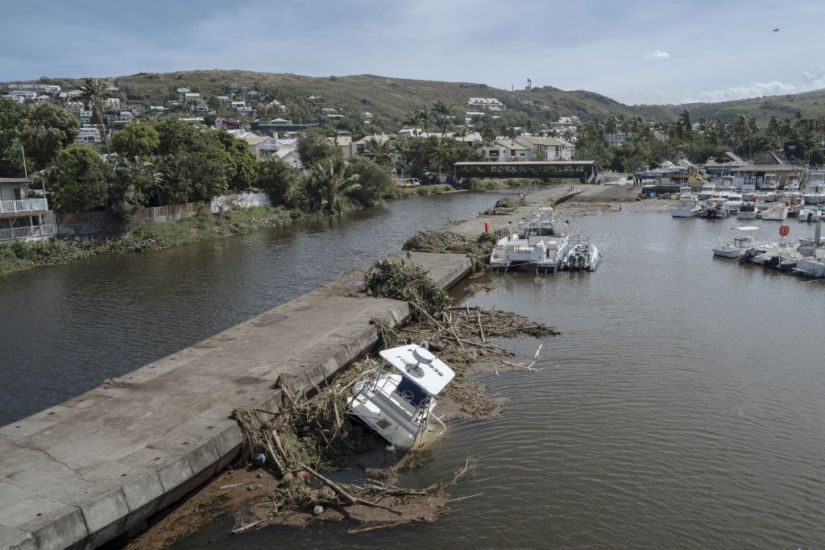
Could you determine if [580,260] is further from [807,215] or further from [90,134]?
[90,134]

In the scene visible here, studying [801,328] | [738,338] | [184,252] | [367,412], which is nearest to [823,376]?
[738,338]

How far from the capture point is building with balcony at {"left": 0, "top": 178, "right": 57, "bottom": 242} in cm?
3750

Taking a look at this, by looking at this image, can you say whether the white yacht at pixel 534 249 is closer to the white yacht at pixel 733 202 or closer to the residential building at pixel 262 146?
the white yacht at pixel 733 202

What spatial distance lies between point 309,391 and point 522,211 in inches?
1840

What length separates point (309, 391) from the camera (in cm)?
1670

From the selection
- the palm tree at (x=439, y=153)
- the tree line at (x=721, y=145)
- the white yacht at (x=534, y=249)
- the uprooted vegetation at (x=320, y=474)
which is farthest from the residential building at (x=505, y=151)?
the uprooted vegetation at (x=320, y=474)

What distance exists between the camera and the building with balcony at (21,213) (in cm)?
3750

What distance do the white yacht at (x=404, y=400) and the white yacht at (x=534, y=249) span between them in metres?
20.9

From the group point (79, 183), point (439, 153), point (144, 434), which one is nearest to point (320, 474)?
point (144, 434)

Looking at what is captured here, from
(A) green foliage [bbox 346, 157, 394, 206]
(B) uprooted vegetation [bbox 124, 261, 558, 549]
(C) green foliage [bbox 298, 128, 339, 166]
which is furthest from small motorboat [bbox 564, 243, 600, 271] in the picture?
(C) green foliage [bbox 298, 128, 339, 166]

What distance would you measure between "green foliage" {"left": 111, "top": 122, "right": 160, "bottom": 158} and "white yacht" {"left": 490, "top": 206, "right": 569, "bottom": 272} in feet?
92.5

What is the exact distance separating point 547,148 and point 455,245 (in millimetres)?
103752

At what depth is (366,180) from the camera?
7306 cm

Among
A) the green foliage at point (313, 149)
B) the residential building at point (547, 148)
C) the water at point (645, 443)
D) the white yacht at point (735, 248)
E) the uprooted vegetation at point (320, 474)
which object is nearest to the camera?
the water at point (645, 443)
